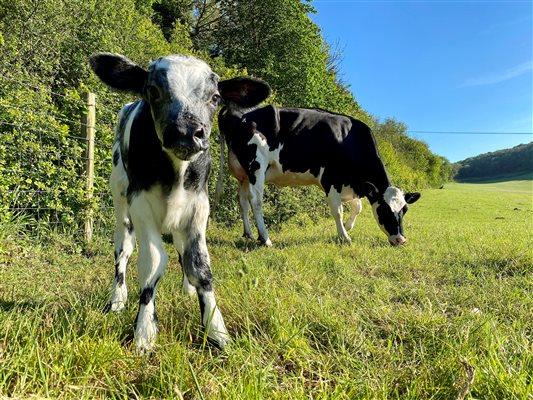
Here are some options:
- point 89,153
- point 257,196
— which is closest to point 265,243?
point 257,196

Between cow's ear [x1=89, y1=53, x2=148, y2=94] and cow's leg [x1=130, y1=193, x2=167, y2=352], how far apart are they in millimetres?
806

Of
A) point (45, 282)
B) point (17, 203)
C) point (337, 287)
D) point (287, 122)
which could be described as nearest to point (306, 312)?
point (337, 287)

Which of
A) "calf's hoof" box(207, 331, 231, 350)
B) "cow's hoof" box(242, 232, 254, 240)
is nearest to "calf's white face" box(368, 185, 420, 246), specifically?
"cow's hoof" box(242, 232, 254, 240)

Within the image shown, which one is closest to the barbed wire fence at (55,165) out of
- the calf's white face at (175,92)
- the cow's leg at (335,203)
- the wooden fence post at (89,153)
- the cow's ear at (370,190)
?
the wooden fence post at (89,153)

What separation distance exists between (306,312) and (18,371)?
5.43 feet

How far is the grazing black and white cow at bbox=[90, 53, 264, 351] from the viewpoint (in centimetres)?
232

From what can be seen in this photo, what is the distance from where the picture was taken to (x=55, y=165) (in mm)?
5258

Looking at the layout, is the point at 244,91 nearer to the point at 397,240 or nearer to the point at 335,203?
the point at 397,240

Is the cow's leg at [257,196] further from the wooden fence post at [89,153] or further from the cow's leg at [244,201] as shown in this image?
the wooden fence post at [89,153]

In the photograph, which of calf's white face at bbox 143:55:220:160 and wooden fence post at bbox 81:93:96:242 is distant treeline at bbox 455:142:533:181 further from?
calf's white face at bbox 143:55:220:160

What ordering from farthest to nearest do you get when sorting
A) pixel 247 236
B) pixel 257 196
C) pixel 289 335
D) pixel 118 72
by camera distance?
pixel 247 236 → pixel 257 196 → pixel 118 72 → pixel 289 335

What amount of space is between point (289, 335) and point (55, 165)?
4.59 meters

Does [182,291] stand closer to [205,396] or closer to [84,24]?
[205,396]

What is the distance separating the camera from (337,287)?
11.3 feet
